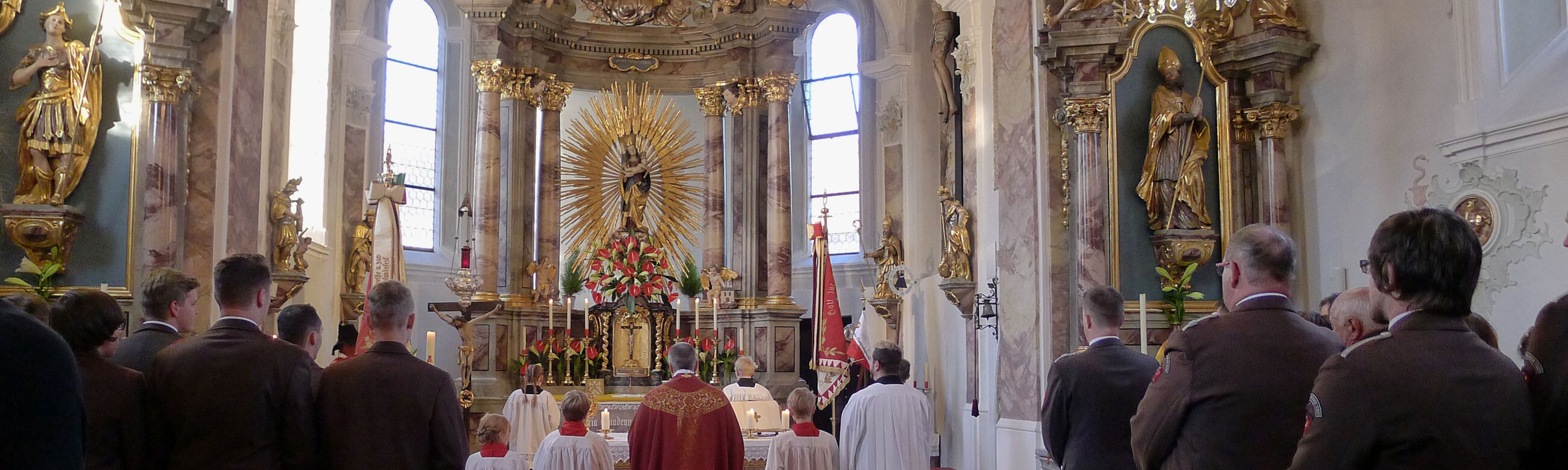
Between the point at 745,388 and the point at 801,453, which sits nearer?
the point at 801,453

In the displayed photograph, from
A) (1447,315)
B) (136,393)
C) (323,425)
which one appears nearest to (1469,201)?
(1447,315)

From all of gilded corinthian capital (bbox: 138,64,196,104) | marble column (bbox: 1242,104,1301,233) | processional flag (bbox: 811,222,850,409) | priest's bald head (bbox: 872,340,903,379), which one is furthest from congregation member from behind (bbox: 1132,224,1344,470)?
processional flag (bbox: 811,222,850,409)

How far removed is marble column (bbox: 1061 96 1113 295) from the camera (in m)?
8.80

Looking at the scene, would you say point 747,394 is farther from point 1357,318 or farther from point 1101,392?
point 1357,318

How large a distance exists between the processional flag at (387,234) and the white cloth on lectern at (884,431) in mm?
6943

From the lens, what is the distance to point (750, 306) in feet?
54.4

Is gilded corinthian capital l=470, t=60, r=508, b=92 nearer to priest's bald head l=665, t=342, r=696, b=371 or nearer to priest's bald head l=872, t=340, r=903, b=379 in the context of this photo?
priest's bald head l=665, t=342, r=696, b=371

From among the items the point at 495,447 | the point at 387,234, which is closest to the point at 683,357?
the point at 495,447

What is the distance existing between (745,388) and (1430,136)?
573cm

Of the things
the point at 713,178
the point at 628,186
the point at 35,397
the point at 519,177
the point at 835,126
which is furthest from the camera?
the point at 835,126

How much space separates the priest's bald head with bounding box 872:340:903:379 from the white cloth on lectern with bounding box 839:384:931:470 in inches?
4.4

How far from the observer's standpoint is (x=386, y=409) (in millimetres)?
4414

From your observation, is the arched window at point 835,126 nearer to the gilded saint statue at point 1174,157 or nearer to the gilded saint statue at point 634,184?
the gilded saint statue at point 634,184

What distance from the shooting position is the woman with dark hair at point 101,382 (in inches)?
161
